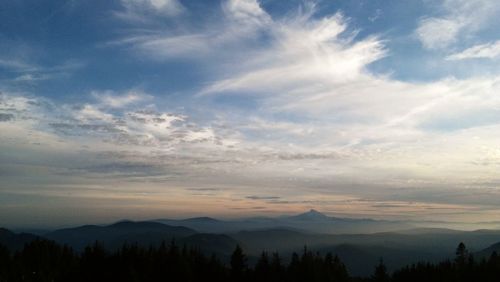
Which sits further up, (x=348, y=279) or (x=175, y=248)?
(x=175, y=248)

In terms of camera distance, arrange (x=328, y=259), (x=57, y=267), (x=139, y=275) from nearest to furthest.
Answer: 1. (x=139, y=275)
2. (x=328, y=259)
3. (x=57, y=267)

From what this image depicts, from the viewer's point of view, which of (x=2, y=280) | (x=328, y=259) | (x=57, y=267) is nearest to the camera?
(x=2, y=280)

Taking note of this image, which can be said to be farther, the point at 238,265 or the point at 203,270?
the point at 203,270

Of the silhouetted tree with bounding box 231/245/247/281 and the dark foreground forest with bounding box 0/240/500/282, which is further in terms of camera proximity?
the silhouetted tree with bounding box 231/245/247/281

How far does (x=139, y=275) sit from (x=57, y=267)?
37.7 m

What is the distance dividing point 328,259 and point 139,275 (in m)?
37.1

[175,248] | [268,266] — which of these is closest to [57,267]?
[175,248]

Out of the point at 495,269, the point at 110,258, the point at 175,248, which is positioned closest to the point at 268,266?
the point at 175,248

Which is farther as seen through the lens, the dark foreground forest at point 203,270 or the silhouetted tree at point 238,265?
the silhouetted tree at point 238,265

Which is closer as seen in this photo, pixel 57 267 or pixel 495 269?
pixel 495 269

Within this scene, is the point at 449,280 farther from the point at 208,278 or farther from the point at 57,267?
the point at 57,267

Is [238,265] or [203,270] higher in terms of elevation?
[238,265]

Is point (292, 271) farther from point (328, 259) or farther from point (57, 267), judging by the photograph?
point (57, 267)

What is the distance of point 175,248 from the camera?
90938 mm
